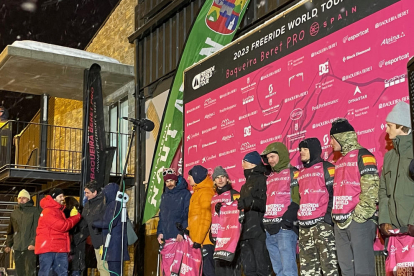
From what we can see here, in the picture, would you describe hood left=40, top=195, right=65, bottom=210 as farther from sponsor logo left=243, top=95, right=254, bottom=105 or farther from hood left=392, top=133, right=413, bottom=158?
hood left=392, top=133, right=413, bottom=158

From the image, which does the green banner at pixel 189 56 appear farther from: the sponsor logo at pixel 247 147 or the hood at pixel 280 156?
the hood at pixel 280 156

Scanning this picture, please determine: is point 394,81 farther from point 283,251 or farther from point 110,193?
point 110,193

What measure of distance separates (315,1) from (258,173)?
98.5 inches

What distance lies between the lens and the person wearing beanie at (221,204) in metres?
7.56

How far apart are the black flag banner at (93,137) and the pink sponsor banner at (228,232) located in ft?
19.6

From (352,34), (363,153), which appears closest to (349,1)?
(352,34)

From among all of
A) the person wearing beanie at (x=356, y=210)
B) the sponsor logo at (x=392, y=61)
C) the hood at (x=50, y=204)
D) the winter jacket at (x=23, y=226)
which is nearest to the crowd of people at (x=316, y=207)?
the person wearing beanie at (x=356, y=210)

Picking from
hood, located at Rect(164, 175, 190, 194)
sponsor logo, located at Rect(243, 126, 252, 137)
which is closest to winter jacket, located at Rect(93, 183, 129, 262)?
hood, located at Rect(164, 175, 190, 194)

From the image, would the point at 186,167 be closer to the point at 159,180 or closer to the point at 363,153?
the point at 159,180

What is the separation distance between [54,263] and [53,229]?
0.61 m

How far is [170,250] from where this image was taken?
861cm

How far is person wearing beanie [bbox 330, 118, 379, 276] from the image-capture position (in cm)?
552

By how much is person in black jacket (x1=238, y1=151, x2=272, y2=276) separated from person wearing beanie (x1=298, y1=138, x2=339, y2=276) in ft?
2.67

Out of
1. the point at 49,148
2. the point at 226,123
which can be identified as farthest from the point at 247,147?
the point at 49,148
